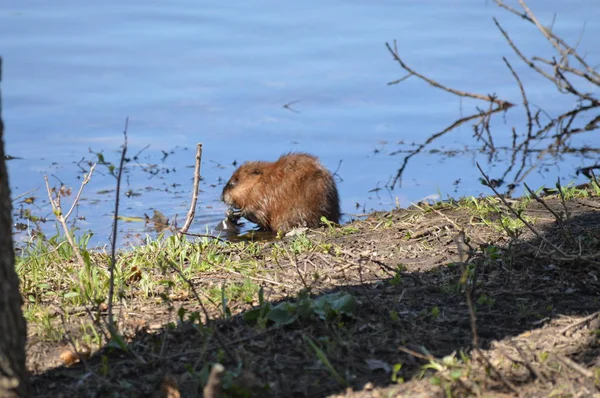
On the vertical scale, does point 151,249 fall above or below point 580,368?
below

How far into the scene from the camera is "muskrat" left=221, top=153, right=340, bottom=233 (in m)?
7.73

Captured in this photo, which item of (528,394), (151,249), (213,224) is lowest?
(213,224)

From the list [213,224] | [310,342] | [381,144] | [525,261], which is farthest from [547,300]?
[381,144]

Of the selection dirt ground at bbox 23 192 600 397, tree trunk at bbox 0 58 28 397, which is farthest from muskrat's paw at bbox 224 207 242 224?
tree trunk at bbox 0 58 28 397

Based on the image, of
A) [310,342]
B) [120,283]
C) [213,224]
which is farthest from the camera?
[213,224]

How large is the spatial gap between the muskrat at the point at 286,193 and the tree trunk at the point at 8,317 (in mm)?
4469

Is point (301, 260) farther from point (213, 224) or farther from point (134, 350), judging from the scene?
point (213, 224)

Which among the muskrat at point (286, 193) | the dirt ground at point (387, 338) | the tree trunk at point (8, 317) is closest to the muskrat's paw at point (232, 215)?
the muskrat at point (286, 193)

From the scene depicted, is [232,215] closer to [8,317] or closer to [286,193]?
[286,193]

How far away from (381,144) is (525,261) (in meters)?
5.48

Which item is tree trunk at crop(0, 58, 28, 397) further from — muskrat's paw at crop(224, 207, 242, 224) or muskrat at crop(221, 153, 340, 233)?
muskrat's paw at crop(224, 207, 242, 224)

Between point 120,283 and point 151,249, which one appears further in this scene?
point 151,249

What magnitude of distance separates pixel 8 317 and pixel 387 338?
1666mm

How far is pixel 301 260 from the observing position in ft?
18.2
